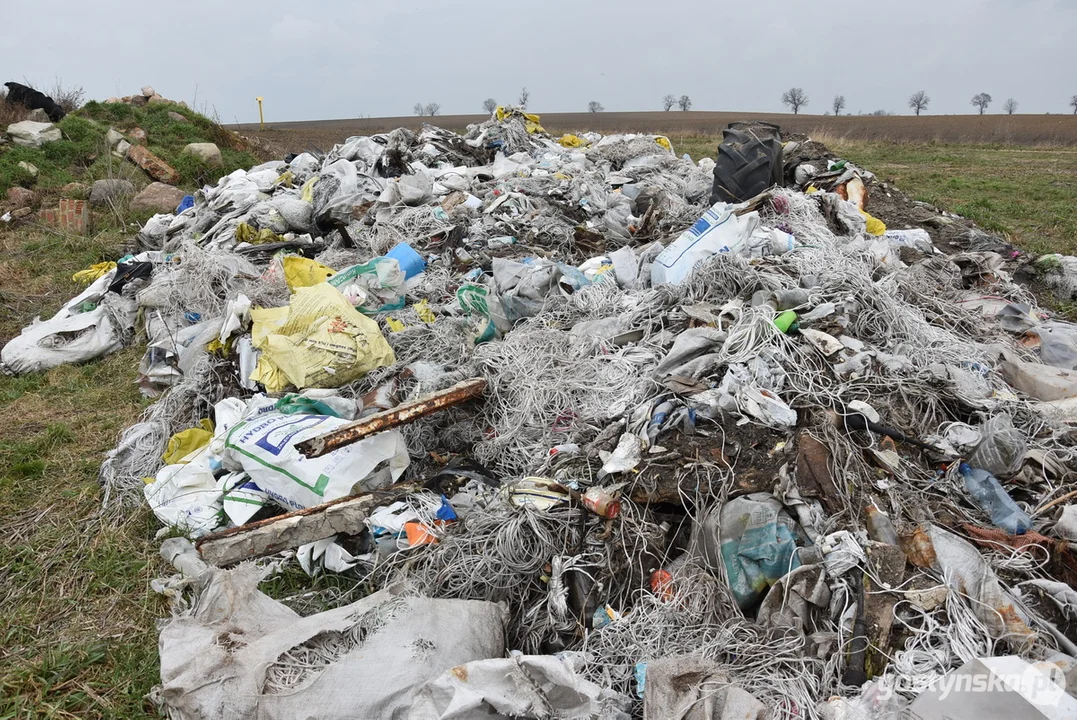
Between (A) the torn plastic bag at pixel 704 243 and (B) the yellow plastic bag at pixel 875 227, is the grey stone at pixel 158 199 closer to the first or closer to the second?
(A) the torn plastic bag at pixel 704 243

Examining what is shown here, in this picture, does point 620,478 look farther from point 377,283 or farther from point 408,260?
point 408,260

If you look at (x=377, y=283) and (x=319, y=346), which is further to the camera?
(x=377, y=283)

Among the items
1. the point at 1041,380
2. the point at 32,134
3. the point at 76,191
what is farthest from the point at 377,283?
the point at 32,134

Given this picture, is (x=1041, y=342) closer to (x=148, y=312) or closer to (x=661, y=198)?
(x=661, y=198)

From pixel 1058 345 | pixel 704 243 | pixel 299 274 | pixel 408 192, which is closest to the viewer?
pixel 1058 345

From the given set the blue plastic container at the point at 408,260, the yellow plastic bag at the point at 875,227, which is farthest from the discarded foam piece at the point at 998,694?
the yellow plastic bag at the point at 875,227

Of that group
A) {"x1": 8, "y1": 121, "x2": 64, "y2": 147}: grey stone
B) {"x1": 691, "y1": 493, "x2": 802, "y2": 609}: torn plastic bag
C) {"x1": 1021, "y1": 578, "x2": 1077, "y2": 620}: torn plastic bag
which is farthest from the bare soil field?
{"x1": 1021, "y1": 578, "x2": 1077, "y2": 620}: torn plastic bag

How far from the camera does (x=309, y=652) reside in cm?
208

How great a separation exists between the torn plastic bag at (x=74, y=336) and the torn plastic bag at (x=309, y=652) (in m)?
3.59

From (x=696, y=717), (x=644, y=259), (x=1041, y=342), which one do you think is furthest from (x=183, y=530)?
(x=1041, y=342)

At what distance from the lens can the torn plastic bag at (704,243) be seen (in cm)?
393

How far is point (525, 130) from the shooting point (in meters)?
8.63

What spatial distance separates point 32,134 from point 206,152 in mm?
2970

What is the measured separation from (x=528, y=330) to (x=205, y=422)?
1.99 meters
